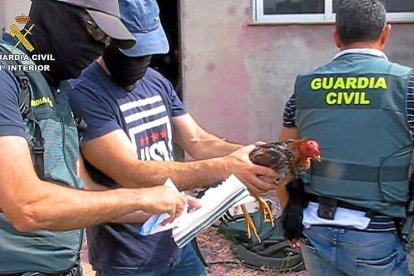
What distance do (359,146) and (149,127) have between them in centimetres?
95

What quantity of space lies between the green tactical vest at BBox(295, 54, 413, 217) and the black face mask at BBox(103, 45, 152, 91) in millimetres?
798

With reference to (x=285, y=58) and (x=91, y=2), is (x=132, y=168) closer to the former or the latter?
(x=91, y=2)

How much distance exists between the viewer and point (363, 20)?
10.5ft

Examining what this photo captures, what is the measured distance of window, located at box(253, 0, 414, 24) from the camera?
22.6ft

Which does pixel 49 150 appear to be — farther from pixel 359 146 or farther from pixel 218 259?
pixel 218 259

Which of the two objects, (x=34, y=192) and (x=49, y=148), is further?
(x=49, y=148)

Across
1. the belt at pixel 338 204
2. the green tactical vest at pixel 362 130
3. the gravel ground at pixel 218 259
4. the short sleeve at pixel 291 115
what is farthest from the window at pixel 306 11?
the belt at pixel 338 204

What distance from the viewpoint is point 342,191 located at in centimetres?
319

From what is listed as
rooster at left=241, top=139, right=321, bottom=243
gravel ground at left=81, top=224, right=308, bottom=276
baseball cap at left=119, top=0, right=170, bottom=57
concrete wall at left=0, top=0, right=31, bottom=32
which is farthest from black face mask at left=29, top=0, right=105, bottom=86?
concrete wall at left=0, top=0, right=31, bottom=32

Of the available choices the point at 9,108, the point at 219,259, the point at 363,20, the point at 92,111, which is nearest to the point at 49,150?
the point at 9,108

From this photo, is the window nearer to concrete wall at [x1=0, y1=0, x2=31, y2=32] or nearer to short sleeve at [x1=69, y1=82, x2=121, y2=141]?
concrete wall at [x1=0, y1=0, x2=31, y2=32]

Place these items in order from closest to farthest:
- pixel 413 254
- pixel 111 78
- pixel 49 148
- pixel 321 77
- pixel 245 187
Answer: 1. pixel 49 148
2. pixel 245 187
3. pixel 111 78
4. pixel 321 77
5. pixel 413 254

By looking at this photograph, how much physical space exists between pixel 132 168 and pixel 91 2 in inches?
29.6

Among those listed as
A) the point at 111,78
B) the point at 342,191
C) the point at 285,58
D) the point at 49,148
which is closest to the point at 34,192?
the point at 49,148
